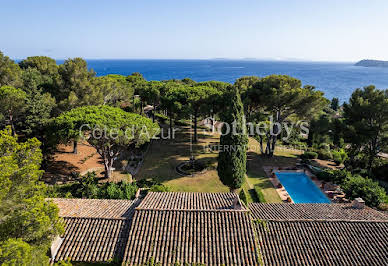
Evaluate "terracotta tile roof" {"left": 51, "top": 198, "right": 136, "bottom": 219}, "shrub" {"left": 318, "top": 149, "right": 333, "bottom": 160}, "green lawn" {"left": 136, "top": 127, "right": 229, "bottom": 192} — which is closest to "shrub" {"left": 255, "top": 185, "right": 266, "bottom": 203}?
"green lawn" {"left": 136, "top": 127, "right": 229, "bottom": 192}

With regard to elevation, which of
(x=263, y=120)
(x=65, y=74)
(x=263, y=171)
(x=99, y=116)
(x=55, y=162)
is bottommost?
(x=263, y=171)

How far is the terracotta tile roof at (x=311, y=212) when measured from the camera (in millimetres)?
13387

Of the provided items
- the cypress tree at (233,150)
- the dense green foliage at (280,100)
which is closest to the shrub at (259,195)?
the cypress tree at (233,150)

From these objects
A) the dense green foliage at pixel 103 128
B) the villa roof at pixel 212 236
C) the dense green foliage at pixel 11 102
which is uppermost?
the dense green foliage at pixel 11 102

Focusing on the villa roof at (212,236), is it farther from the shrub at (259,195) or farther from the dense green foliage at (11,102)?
the dense green foliage at (11,102)

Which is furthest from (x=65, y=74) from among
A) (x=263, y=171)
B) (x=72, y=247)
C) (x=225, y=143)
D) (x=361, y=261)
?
(x=361, y=261)

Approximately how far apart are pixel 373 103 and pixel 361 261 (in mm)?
24326

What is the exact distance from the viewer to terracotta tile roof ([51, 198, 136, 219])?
40.8ft

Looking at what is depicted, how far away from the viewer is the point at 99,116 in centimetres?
2233

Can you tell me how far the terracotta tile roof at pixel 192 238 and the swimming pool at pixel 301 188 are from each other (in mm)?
14297

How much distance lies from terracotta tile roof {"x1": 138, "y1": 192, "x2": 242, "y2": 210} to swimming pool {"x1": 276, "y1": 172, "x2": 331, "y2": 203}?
40.9 ft

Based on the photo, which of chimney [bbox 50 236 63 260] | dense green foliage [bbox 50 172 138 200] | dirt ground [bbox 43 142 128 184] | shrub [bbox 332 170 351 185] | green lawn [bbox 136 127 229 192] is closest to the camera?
chimney [bbox 50 236 63 260]

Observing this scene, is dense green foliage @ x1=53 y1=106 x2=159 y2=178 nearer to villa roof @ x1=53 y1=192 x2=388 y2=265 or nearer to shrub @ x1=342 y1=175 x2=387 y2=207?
villa roof @ x1=53 y1=192 x2=388 y2=265

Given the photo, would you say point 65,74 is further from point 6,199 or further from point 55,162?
point 6,199
